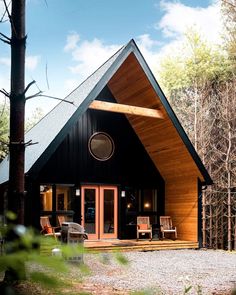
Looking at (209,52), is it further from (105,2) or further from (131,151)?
(105,2)

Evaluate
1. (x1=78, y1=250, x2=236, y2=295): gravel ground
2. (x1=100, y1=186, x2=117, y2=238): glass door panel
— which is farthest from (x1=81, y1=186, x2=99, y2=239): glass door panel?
(x1=78, y1=250, x2=236, y2=295): gravel ground

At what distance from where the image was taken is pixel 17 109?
211 inches

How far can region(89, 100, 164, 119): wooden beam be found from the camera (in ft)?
34.9

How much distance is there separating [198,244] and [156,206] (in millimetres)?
2056

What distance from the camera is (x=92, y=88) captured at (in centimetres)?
1031

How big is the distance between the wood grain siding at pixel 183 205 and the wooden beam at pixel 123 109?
2619mm

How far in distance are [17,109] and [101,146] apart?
750 centimetres

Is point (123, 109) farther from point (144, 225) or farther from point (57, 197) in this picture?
point (144, 225)

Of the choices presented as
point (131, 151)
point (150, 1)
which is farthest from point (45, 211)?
point (150, 1)

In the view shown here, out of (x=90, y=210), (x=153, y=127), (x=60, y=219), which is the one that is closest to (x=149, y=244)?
(x=90, y=210)

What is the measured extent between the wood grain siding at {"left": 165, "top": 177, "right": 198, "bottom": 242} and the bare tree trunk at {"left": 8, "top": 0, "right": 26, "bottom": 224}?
811cm

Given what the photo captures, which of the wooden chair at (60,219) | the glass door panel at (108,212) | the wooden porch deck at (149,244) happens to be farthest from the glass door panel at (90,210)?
the wooden chair at (60,219)

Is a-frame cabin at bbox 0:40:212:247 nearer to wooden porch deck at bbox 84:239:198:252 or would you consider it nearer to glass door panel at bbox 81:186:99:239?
glass door panel at bbox 81:186:99:239

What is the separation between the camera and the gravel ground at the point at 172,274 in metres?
5.97
